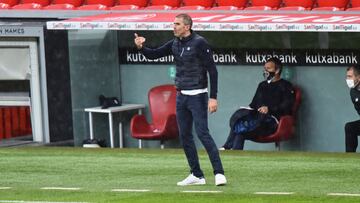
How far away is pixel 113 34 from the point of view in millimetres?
18578

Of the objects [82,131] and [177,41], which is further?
[82,131]

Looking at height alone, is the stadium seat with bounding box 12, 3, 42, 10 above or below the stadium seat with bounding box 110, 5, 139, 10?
above

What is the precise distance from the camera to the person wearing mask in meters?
16.1

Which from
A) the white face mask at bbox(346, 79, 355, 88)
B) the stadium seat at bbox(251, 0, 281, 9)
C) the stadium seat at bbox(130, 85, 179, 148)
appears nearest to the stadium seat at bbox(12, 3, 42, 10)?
the stadium seat at bbox(130, 85, 179, 148)

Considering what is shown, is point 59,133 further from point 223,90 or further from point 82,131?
point 223,90

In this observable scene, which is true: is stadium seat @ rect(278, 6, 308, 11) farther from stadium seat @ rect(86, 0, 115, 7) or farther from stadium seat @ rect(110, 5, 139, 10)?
stadium seat @ rect(86, 0, 115, 7)

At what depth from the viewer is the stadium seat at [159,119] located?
17672 millimetres

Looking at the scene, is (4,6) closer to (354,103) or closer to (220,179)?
(354,103)

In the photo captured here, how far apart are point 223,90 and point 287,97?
139 cm

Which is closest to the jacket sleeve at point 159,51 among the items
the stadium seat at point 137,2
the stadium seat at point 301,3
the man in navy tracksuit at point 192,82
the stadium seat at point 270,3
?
the man in navy tracksuit at point 192,82

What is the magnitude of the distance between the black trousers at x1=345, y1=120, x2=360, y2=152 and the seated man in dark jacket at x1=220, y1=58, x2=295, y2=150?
40.1 inches

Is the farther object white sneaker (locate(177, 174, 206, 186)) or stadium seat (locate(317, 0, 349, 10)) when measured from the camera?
stadium seat (locate(317, 0, 349, 10))

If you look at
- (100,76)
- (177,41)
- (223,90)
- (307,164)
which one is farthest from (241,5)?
(177,41)

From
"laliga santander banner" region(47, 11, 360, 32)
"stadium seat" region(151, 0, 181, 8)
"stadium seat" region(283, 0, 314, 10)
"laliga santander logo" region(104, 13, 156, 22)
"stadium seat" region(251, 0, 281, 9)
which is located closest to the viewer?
"laliga santander banner" region(47, 11, 360, 32)
